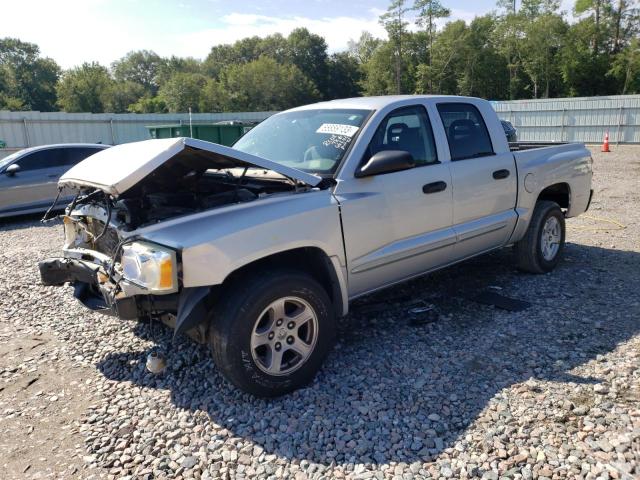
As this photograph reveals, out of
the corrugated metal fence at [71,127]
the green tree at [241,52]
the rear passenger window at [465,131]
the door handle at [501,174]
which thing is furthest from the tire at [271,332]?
the green tree at [241,52]

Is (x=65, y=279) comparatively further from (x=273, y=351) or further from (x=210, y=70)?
(x=210, y=70)

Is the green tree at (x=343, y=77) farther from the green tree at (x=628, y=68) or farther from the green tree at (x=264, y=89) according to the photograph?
the green tree at (x=628, y=68)

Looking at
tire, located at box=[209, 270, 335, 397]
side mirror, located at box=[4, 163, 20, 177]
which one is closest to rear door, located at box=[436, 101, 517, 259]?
tire, located at box=[209, 270, 335, 397]

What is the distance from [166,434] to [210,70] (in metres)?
100

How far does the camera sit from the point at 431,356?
3881 millimetres

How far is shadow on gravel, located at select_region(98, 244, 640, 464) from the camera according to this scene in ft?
9.78

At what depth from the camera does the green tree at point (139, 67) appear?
106312mm

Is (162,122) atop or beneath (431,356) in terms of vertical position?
atop

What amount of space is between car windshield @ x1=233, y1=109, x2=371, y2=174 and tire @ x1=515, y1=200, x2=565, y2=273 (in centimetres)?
258

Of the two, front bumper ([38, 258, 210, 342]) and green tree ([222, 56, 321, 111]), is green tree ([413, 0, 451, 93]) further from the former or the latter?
front bumper ([38, 258, 210, 342])

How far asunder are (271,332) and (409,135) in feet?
6.97

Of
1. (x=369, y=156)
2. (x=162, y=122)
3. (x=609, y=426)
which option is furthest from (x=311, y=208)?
(x=162, y=122)

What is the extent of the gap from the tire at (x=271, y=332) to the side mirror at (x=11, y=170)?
363 inches

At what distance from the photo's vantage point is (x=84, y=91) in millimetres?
69125
